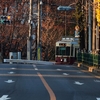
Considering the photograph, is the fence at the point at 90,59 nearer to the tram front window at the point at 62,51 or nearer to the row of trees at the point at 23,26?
the tram front window at the point at 62,51

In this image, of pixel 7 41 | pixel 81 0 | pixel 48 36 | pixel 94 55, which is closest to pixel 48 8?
pixel 48 36

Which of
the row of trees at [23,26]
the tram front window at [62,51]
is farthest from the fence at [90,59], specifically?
the row of trees at [23,26]

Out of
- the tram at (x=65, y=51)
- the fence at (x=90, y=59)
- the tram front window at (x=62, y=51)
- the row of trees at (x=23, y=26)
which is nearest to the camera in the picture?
the fence at (x=90, y=59)

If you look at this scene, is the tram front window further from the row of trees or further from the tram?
the row of trees

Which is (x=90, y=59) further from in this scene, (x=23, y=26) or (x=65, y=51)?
(x=23, y=26)

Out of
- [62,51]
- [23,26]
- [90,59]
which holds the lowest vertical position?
[90,59]

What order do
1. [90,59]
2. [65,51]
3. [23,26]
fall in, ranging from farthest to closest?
[23,26]
[65,51]
[90,59]

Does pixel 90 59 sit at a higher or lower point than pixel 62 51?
lower

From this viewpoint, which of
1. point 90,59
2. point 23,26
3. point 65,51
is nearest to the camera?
point 90,59

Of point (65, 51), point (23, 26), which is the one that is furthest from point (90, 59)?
point (23, 26)

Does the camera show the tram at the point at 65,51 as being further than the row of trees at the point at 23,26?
No

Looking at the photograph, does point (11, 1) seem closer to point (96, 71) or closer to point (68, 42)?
point (68, 42)

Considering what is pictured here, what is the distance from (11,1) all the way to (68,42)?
18502 mm

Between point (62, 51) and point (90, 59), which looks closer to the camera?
point (90, 59)
